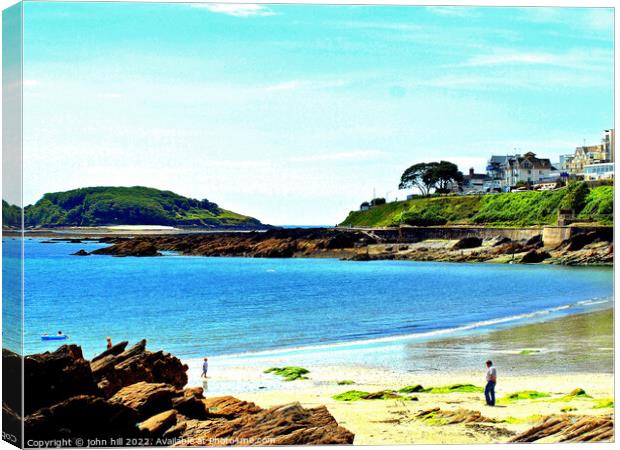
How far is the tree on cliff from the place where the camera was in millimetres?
15886

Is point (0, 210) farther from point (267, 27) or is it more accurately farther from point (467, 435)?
point (467, 435)

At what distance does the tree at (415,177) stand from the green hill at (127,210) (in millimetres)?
2941

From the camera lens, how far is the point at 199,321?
662 inches

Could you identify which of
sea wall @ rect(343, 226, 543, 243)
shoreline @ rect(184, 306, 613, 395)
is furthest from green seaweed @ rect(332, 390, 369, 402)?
sea wall @ rect(343, 226, 543, 243)

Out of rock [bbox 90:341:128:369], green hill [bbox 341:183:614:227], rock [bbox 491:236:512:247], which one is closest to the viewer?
rock [bbox 90:341:128:369]

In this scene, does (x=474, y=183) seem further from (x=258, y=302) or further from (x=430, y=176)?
(x=258, y=302)

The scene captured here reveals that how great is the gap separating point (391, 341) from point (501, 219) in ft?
31.2

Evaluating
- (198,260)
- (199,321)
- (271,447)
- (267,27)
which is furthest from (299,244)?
(271,447)

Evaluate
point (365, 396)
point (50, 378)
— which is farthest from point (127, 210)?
point (365, 396)

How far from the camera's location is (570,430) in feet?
39.8

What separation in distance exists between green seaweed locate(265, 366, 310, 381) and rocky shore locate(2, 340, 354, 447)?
75.9 inches

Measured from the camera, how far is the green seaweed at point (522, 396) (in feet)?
42.3

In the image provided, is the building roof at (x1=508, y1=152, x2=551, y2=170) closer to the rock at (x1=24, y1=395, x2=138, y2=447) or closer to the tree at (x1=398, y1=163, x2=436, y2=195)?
the tree at (x1=398, y1=163, x2=436, y2=195)

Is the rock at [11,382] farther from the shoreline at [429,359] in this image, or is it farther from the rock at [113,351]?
the shoreline at [429,359]
